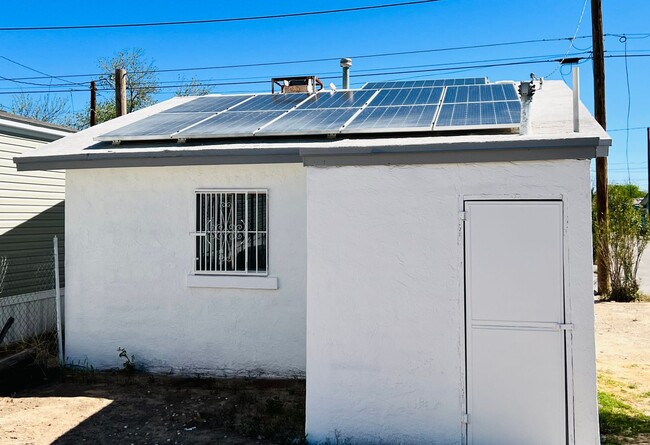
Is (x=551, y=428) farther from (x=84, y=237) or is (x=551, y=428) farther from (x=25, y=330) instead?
(x=25, y=330)

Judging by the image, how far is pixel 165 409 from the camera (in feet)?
20.9

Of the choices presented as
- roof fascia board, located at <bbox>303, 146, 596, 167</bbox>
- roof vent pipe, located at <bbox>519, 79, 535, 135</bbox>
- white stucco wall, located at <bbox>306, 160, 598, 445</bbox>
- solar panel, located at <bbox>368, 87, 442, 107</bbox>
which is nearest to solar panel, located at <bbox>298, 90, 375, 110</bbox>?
solar panel, located at <bbox>368, 87, 442, 107</bbox>

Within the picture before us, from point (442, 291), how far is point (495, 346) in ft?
2.11

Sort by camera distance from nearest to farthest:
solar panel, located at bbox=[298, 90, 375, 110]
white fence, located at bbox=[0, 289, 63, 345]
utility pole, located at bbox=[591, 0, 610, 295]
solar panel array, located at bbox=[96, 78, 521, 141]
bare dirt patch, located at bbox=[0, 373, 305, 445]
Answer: bare dirt patch, located at bbox=[0, 373, 305, 445] < solar panel array, located at bbox=[96, 78, 521, 141] < solar panel, located at bbox=[298, 90, 375, 110] < white fence, located at bbox=[0, 289, 63, 345] < utility pole, located at bbox=[591, 0, 610, 295]

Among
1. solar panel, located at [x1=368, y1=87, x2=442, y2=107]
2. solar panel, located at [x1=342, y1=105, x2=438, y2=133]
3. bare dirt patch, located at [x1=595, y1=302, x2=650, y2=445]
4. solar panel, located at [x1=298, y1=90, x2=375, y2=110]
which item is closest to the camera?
bare dirt patch, located at [x1=595, y1=302, x2=650, y2=445]

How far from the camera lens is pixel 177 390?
705 cm

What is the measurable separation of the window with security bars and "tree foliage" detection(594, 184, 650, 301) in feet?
34.9

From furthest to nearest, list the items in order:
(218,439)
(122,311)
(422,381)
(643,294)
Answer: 1. (643,294)
2. (122,311)
3. (218,439)
4. (422,381)

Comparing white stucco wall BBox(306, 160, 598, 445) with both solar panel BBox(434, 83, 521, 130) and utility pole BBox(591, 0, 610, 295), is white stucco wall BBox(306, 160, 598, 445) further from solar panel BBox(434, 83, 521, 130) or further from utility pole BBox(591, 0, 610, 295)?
utility pole BBox(591, 0, 610, 295)

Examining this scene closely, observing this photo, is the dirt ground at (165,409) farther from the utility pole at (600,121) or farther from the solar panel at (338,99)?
the utility pole at (600,121)

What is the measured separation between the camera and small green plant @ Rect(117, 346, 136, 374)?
7.58 metres

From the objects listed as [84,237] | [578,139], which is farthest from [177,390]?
[578,139]

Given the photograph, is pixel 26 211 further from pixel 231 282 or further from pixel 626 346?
pixel 626 346

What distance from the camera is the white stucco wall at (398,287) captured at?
5008 mm
